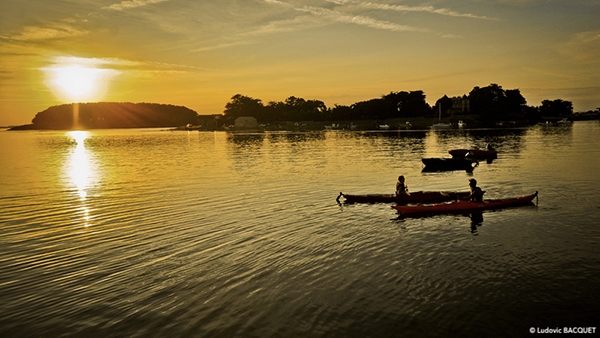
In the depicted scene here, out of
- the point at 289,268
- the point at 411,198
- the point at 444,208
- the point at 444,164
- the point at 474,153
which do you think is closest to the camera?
the point at 289,268

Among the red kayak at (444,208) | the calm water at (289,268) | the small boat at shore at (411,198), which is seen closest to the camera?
the calm water at (289,268)

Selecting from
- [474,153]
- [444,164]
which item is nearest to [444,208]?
[444,164]

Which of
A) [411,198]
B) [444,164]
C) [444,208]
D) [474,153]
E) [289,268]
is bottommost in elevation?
[289,268]

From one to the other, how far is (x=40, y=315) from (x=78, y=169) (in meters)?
47.1

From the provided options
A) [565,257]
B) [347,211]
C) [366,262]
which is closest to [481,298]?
[366,262]

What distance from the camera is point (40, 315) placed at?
12250 millimetres

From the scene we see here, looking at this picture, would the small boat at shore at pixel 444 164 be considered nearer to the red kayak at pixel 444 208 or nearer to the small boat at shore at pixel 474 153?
the small boat at shore at pixel 474 153

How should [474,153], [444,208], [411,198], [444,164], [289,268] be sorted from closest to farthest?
[289,268] < [444,208] < [411,198] < [444,164] < [474,153]

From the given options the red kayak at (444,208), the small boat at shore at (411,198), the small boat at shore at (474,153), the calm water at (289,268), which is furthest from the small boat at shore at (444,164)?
the red kayak at (444,208)

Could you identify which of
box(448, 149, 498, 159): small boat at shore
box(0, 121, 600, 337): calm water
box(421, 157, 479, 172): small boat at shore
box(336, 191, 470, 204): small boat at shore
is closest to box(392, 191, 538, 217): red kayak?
box(0, 121, 600, 337): calm water

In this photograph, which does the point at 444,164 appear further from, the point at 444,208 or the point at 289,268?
the point at 289,268

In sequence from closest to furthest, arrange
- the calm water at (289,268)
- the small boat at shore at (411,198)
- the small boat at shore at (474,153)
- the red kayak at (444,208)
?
the calm water at (289,268) < the red kayak at (444,208) < the small boat at shore at (411,198) < the small boat at shore at (474,153)

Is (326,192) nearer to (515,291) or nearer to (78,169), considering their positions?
(515,291)

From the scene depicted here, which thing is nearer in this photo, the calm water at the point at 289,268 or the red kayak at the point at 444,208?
the calm water at the point at 289,268
